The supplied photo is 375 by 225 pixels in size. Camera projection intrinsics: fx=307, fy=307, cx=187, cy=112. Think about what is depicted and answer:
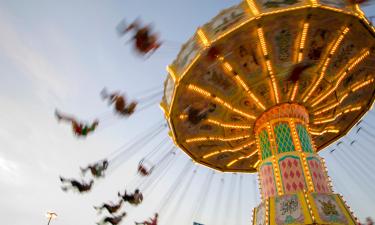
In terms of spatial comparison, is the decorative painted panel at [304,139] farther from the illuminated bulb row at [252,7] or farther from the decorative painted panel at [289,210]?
the illuminated bulb row at [252,7]

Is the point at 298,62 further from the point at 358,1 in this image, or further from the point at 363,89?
the point at 363,89

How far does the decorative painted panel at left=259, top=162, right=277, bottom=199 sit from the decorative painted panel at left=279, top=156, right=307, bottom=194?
34 cm

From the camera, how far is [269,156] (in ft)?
34.6

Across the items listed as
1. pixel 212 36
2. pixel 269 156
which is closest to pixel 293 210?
pixel 269 156

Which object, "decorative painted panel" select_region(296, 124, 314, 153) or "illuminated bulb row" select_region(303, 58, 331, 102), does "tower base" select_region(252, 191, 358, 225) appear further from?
"illuminated bulb row" select_region(303, 58, 331, 102)

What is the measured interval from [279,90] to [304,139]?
192cm

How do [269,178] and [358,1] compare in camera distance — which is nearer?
[358,1]

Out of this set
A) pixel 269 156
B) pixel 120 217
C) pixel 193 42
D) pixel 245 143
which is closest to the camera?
pixel 193 42

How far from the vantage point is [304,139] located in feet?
34.8

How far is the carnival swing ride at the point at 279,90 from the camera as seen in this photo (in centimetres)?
876

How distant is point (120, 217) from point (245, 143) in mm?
6002

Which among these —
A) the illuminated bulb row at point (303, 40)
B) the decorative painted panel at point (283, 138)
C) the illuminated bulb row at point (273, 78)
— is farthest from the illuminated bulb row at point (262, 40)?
the decorative painted panel at point (283, 138)

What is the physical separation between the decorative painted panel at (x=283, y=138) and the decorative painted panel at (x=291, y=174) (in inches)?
15.7

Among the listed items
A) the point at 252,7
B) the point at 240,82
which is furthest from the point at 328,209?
the point at 252,7
